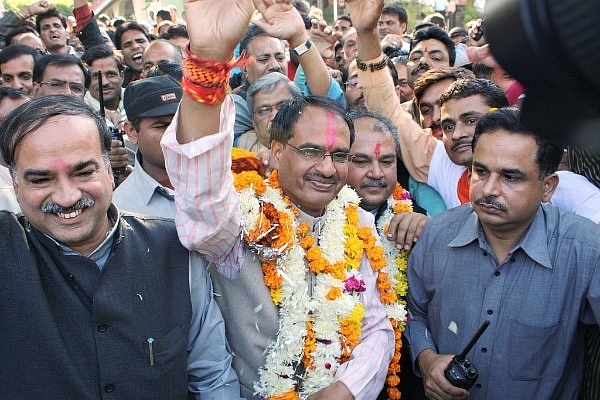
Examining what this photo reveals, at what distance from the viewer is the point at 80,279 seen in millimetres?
2074

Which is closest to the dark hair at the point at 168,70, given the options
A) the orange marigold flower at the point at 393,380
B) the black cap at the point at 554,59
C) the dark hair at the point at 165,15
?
the orange marigold flower at the point at 393,380

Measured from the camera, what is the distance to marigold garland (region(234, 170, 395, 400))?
2.55 m

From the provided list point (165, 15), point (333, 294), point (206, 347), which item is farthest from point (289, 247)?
point (165, 15)

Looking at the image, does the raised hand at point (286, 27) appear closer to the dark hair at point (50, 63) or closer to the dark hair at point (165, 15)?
the dark hair at point (50, 63)

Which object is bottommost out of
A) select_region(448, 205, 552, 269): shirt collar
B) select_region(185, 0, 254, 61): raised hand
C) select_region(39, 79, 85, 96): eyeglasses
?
select_region(448, 205, 552, 269): shirt collar

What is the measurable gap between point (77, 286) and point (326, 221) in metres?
1.23

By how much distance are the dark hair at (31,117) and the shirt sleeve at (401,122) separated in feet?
6.60

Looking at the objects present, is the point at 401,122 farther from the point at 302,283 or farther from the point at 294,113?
the point at 302,283

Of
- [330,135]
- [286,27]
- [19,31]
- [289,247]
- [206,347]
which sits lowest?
[206,347]

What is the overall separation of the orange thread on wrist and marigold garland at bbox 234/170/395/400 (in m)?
0.69

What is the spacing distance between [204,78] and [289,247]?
0.95m

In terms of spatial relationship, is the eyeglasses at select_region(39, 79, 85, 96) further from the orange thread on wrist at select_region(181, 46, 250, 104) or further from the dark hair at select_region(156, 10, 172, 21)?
the dark hair at select_region(156, 10, 172, 21)

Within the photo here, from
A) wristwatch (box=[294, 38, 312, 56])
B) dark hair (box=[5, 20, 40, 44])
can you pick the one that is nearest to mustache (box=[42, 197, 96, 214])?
wristwatch (box=[294, 38, 312, 56])

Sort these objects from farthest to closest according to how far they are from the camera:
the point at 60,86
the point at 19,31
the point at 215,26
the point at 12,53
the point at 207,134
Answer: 1. the point at 19,31
2. the point at 12,53
3. the point at 60,86
4. the point at 207,134
5. the point at 215,26
